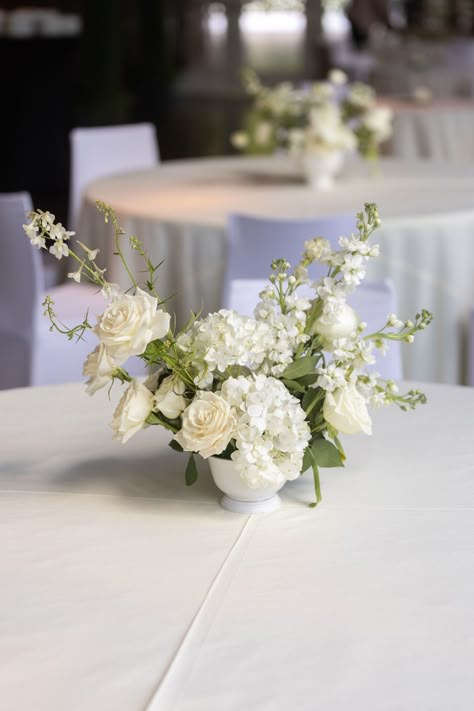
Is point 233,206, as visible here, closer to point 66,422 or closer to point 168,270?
point 168,270

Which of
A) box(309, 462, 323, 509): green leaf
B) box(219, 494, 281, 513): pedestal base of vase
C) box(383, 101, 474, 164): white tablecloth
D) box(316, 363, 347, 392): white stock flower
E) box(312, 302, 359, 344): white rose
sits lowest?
box(383, 101, 474, 164): white tablecloth

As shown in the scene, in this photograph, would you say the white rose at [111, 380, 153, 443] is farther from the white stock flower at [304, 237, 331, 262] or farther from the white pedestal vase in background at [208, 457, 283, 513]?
the white stock flower at [304, 237, 331, 262]

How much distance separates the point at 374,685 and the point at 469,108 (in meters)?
6.99

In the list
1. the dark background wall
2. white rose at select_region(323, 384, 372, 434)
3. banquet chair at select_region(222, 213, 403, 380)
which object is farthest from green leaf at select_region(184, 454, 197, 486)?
the dark background wall

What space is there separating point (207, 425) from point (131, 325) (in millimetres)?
172

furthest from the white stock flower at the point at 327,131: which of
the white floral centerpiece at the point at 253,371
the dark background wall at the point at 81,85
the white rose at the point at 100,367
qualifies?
the dark background wall at the point at 81,85

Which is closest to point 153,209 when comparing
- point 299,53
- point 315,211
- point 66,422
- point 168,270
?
point 168,270

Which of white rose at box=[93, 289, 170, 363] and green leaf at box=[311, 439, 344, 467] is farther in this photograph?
green leaf at box=[311, 439, 344, 467]

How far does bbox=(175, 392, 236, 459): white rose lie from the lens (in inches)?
62.3

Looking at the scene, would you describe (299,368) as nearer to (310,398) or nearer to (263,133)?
(310,398)

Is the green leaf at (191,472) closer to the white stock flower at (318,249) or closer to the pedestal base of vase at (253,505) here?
the pedestal base of vase at (253,505)

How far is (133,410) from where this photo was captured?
1.63 meters

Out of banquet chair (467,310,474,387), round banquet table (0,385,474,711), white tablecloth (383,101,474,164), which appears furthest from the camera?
white tablecloth (383,101,474,164)

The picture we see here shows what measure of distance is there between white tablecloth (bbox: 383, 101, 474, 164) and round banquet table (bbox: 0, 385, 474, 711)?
582cm
